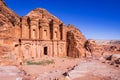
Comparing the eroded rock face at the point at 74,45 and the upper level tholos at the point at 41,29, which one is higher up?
the upper level tholos at the point at 41,29

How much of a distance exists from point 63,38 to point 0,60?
82.1 feet

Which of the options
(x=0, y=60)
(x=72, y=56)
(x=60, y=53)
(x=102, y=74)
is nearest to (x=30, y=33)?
(x=60, y=53)

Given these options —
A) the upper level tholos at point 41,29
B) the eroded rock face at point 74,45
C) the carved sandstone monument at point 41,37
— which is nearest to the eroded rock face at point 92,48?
the carved sandstone monument at point 41,37

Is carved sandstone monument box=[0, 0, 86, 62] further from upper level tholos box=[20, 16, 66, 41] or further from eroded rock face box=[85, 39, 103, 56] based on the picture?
eroded rock face box=[85, 39, 103, 56]

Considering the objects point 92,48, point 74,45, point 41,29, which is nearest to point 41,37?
point 41,29

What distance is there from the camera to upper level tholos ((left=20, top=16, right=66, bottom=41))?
124 feet

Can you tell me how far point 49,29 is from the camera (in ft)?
138

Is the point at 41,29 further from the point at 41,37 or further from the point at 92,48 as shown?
the point at 92,48

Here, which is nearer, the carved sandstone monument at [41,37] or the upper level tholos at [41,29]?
the carved sandstone monument at [41,37]

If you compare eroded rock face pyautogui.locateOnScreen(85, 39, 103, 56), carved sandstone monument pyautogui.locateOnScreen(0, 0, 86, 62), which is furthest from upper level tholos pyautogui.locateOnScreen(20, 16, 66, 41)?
eroded rock face pyautogui.locateOnScreen(85, 39, 103, 56)

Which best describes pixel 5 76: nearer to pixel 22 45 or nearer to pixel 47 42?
pixel 22 45

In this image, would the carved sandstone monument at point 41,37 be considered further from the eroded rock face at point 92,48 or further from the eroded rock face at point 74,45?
the eroded rock face at point 92,48

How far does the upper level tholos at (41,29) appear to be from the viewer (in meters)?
37.8

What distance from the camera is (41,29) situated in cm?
3981
